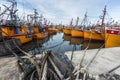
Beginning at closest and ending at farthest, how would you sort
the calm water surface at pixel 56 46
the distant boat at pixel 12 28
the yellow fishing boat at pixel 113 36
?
1. the yellow fishing boat at pixel 113 36
2. the calm water surface at pixel 56 46
3. the distant boat at pixel 12 28

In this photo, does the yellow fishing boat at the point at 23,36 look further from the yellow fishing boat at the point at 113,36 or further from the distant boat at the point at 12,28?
the yellow fishing boat at the point at 113,36

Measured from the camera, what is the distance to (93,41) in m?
27.5

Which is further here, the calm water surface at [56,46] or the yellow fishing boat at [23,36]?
the yellow fishing boat at [23,36]

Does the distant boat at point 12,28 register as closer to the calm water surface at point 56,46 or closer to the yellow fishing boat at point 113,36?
the calm water surface at point 56,46

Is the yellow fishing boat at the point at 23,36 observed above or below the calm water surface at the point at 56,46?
above

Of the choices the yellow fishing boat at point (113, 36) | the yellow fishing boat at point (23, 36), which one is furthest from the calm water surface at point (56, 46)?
the yellow fishing boat at point (113, 36)

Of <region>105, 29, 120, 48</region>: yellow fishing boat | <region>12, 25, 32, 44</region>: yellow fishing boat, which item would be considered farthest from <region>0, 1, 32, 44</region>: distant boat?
<region>105, 29, 120, 48</region>: yellow fishing boat

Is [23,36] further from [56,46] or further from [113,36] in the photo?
[113,36]

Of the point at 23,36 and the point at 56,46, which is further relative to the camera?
the point at 23,36

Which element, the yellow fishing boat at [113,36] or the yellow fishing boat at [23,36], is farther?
the yellow fishing boat at [23,36]

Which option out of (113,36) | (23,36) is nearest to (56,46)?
(113,36)

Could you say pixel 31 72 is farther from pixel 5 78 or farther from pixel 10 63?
pixel 10 63

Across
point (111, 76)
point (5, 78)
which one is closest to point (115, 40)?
point (111, 76)

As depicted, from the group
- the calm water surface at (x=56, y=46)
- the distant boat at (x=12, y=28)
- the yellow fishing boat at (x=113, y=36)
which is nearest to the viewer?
the yellow fishing boat at (x=113, y=36)
